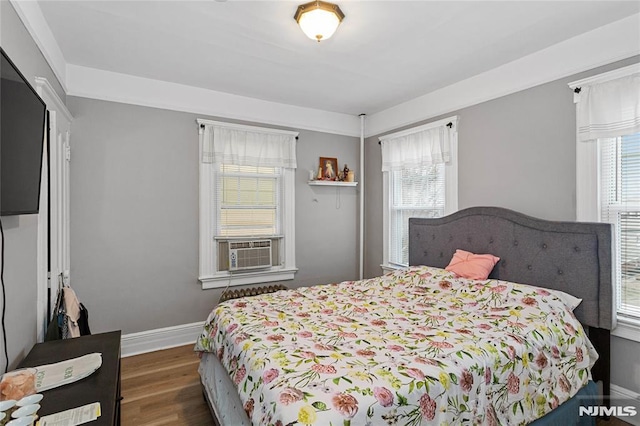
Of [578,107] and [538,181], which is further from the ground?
[578,107]

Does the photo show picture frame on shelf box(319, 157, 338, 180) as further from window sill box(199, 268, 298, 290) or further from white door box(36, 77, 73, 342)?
white door box(36, 77, 73, 342)

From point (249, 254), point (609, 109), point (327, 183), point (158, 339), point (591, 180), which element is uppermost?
point (609, 109)

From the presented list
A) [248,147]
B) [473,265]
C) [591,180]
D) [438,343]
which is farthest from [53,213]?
[591,180]

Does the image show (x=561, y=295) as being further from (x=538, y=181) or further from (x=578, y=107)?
(x=578, y=107)

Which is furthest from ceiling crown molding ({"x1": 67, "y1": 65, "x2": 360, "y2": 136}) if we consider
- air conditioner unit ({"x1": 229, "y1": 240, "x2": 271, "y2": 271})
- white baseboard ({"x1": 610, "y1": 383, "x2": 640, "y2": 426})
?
white baseboard ({"x1": 610, "y1": 383, "x2": 640, "y2": 426})

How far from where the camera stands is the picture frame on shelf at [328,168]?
431cm

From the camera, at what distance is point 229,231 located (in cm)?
373

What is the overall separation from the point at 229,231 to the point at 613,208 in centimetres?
345

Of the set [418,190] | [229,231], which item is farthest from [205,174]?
[418,190]

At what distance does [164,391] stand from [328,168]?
299 centimetres

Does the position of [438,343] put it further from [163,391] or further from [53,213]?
[53,213]

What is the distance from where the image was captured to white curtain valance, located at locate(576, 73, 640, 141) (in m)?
2.18

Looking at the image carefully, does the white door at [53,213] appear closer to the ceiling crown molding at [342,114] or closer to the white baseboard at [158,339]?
the ceiling crown molding at [342,114]

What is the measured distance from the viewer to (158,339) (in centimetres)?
336
